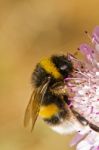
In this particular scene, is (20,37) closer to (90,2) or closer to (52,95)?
(90,2)

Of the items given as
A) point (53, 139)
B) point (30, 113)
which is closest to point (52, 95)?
point (30, 113)

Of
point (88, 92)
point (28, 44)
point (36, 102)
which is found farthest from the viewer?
point (28, 44)

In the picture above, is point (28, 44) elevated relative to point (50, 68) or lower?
lower

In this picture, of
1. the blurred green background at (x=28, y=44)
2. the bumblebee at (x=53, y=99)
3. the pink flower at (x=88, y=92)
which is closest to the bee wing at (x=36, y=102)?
the bumblebee at (x=53, y=99)

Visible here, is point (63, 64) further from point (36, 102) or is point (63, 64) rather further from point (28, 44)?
point (28, 44)

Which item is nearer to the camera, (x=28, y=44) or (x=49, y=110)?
(x=49, y=110)

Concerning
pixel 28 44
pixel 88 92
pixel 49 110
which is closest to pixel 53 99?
pixel 49 110
